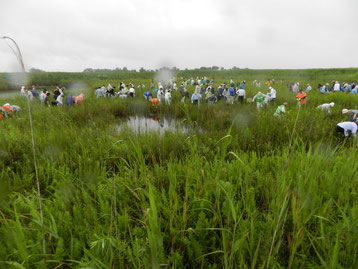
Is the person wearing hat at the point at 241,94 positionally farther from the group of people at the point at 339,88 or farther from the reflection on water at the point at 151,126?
the group of people at the point at 339,88

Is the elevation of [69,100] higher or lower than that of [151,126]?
higher

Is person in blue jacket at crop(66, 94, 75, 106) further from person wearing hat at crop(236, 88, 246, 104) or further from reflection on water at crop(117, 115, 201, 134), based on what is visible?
person wearing hat at crop(236, 88, 246, 104)

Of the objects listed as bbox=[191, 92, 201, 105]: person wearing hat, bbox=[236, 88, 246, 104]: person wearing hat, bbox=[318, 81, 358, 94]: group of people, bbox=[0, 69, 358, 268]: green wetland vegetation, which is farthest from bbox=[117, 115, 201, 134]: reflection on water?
bbox=[318, 81, 358, 94]: group of people

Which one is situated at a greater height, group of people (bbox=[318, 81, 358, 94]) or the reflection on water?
group of people (bbox=[318, 81, 358, 94])

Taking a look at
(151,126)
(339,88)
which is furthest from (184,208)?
(339,88)

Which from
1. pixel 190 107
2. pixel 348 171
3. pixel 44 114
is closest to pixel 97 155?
pixel 348 171

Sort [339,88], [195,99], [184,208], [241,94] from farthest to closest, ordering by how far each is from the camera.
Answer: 1. [339,88]
2. [241,94]
3. [195,99]
4. [184,208]

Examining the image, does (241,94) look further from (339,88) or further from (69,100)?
(339,88)

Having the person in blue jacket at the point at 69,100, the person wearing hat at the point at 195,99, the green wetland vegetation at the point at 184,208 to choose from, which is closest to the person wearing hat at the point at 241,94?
the person wearing hat at the point at 195,99

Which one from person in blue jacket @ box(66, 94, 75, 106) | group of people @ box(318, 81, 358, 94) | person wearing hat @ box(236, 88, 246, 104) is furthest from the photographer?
group of people @ box(318, 81, 358, 94)

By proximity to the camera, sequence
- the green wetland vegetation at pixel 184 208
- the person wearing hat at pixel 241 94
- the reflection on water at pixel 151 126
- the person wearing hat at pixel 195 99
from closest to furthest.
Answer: the green wetland vegetation at pixel 184 208, the reflection on water at pixel 151 126, the person wearing hat at pixel 195 99, the person wearing hat at pixel 241 94

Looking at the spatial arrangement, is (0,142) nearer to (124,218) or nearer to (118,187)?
(118,187)

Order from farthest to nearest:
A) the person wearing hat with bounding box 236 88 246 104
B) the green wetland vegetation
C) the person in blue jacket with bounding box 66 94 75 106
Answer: the person wearing hat with bounding box 236 88 246 104 → the person in blue jacket with bounding box 66 94 75 106 → the green wetland vegetation

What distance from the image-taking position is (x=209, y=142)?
184 inches
